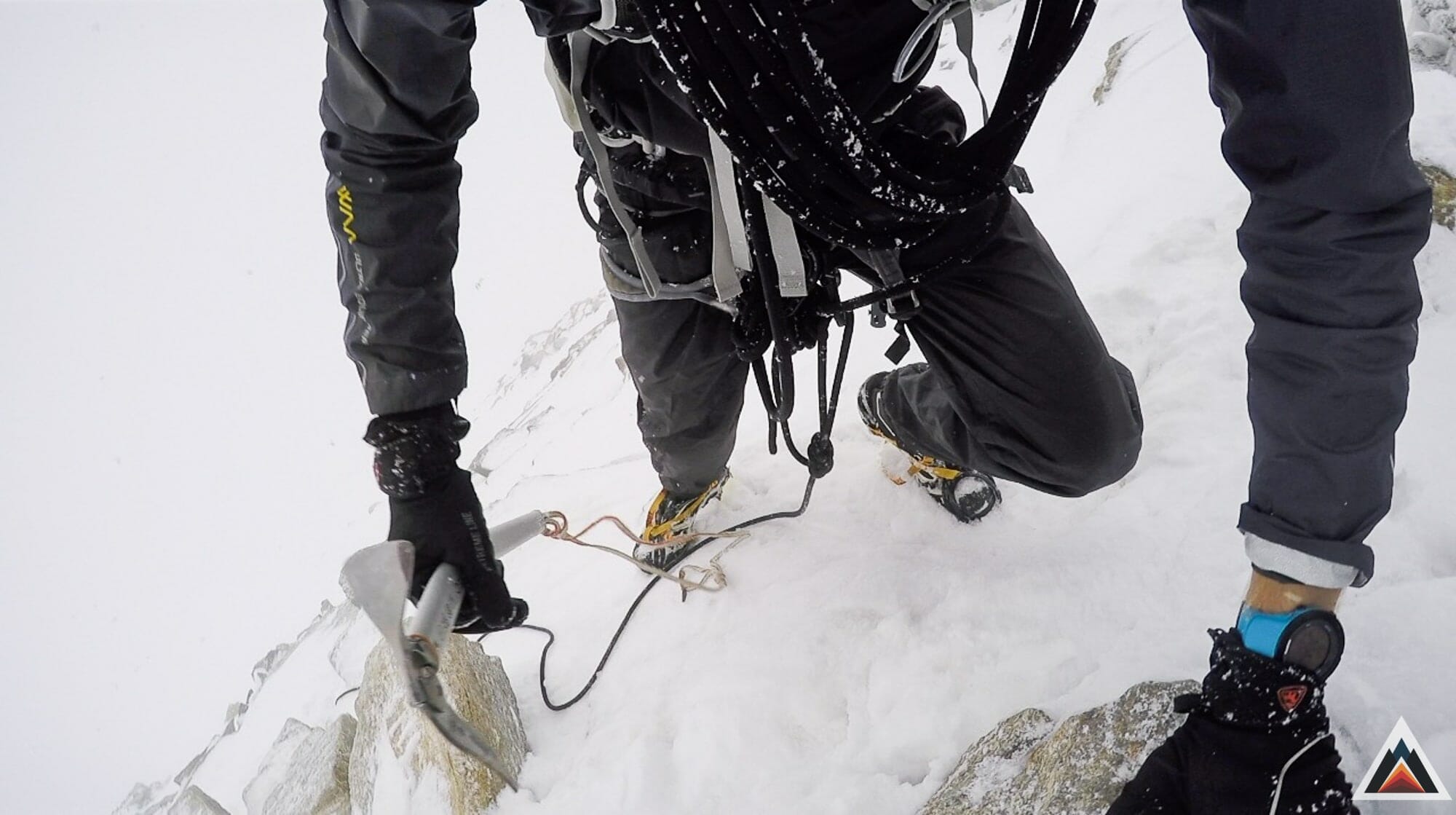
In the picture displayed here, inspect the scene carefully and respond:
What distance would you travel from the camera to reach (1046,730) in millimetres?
1449

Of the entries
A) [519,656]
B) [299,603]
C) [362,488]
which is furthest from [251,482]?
[519,656]

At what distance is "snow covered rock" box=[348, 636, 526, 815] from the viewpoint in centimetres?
182

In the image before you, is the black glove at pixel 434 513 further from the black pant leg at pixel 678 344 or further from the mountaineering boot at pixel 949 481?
the mountaineering boot at pixel 949 481

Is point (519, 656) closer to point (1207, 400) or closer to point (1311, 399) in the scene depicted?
point (1311, 399)

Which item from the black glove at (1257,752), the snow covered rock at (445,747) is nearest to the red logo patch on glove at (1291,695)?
the black glove at (1257,752)

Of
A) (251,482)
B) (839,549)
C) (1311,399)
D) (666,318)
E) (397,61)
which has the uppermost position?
(397,61)

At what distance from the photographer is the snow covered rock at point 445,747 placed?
5.97 ft

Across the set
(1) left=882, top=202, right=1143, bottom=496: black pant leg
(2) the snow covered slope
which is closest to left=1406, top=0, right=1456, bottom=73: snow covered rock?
(2) the snow covered slope

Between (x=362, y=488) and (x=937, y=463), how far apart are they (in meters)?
22.5

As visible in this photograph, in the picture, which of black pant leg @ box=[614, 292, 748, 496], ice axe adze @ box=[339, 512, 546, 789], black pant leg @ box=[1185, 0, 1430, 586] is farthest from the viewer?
black pant leg @ box=[614, 292, 748, 496]

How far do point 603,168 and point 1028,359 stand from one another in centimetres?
113

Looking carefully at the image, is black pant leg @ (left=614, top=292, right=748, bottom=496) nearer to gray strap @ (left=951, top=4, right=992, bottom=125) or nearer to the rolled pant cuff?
gray strap @ (left=951, top=4, right=992, bottom=125)

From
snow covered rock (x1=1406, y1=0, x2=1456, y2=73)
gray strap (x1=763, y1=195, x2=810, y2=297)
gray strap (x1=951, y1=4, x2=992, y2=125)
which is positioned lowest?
gray strap (x1=763, y1=195, x2=810, y2=297)

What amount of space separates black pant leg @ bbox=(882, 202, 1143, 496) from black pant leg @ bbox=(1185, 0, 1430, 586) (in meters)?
0.64
